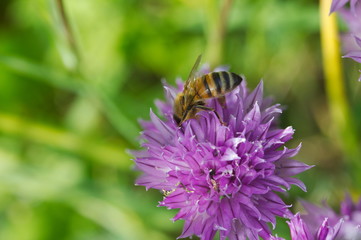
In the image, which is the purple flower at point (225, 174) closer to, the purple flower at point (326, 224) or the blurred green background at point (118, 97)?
the purple flower at point (326, 224)

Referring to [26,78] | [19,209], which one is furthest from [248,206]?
[26,78]

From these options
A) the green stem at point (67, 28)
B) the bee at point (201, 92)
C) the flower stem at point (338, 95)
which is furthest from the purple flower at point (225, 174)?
the flower stem at point (338, 95)

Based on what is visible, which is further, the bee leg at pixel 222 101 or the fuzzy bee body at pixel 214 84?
the bee leg at pixel 222 101

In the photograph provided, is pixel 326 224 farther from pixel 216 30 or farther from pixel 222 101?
pixel 216 30

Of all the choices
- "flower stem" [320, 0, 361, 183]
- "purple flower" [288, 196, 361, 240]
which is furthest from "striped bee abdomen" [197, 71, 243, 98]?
"flower stem" [320, 0, 361, 183]

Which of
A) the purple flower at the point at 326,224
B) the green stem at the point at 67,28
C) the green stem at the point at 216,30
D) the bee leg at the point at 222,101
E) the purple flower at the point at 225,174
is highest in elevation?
the green stem at the point at 67,28

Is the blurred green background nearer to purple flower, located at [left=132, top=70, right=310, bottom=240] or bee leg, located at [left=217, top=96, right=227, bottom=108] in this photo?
bee leg, located at [left=217, top=96, right=227, bottom=108]

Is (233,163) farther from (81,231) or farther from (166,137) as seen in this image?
(81,231)

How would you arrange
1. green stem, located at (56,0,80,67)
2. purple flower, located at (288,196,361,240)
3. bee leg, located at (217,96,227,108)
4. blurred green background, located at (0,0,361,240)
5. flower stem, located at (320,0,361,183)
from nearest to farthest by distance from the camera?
purple flower, located at (288,196,361,240) < bee leg, located at (217,96,227,108) < green stem, located at (56,0,80,67) < flower stem, located at (320,0,361,183) < blurred green background, located at (0,0,361,240)
